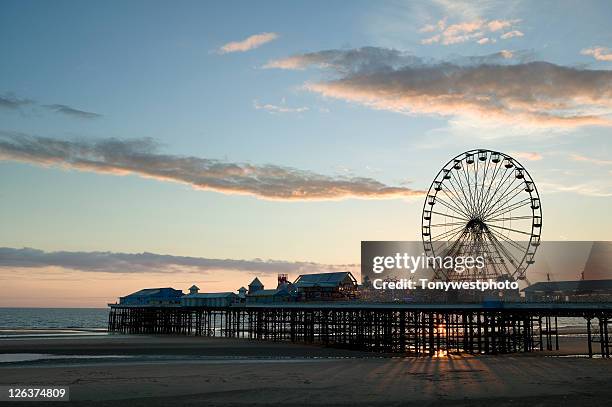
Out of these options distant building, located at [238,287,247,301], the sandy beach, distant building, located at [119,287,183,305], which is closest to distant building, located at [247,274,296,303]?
distant building, located at [238,287,247,301]

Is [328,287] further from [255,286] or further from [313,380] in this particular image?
[313,380]

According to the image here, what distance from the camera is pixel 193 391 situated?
88.7 ft

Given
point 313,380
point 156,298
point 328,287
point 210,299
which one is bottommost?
point 313,380

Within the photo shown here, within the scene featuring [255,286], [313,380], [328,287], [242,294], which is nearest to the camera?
[313,380]

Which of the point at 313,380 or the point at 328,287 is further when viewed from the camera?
the point at 328,287

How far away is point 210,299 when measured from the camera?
8850 centimetres

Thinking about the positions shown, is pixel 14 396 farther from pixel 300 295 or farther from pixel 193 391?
pixel 300 295

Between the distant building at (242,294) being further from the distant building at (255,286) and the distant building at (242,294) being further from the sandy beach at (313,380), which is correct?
the sandy beach at (313,380)

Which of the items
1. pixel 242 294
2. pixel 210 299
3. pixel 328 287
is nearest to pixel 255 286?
pixel 242 294

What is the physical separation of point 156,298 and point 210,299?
49.5 feet

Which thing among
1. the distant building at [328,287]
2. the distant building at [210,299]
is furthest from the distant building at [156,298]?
the distant building at [328,287]

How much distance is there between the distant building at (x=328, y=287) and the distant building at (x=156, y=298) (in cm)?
2622

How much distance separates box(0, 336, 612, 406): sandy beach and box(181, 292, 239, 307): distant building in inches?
1532

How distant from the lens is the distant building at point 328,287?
7831 centimetres
